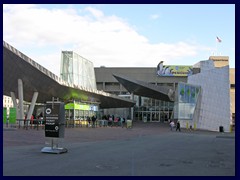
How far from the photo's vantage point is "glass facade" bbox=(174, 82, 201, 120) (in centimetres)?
4683

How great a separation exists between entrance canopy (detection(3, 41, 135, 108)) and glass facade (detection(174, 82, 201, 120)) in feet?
36.6

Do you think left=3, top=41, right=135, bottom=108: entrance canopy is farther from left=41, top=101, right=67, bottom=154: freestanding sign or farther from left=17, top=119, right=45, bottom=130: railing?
left=41, top=101, right=67, bottom=154: freestanding sign

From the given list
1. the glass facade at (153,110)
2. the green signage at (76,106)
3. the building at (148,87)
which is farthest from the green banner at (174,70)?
the green signage at (76,106)

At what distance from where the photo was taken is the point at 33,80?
3500cm

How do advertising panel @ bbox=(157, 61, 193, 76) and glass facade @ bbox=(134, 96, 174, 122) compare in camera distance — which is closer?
glass facade @ bbox=(134, 96, 174, 122)

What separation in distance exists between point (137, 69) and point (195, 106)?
43.5 meters

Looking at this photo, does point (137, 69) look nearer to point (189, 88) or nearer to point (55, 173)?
point (189, 88)

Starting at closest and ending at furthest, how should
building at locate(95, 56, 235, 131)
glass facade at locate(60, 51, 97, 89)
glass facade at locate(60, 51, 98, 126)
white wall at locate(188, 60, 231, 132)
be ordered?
white wall at locate(188, 60, 231, 132) → glass facade at locate(60, 51, 98, 126) → building at locate(95, 56, 235, 131) → glass facade at locate(60, 51, 97, 89)

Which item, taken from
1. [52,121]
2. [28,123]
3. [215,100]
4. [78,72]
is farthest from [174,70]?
[52,121]

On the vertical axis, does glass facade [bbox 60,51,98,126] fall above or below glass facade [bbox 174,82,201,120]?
above

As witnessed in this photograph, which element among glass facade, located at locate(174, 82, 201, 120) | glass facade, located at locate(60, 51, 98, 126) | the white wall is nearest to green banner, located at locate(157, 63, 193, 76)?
glass facade, located at locate(60, 51, 98, 126)

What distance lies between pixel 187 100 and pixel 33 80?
70.3 ft

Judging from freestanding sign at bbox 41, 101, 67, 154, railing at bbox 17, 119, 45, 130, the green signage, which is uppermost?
the green signage
